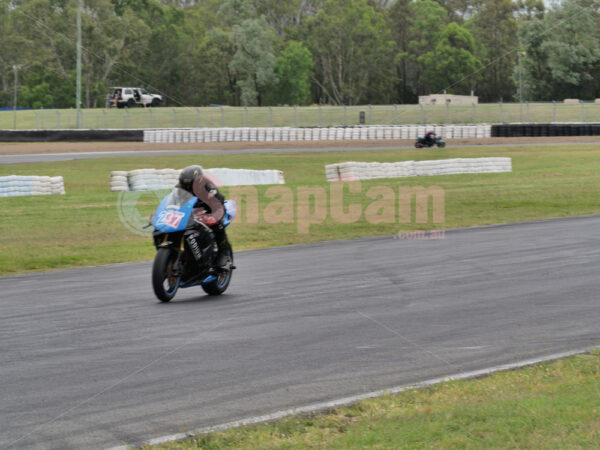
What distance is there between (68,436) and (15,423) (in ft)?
1.45

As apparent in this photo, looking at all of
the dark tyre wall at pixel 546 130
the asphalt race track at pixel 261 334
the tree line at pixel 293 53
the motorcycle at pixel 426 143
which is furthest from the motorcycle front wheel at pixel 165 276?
the tree line at pixel 293 53

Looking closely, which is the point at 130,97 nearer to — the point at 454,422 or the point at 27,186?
the point at 27,186

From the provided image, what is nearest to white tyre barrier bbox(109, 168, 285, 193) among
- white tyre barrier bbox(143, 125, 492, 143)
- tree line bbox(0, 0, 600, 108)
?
white tyre barrier bbox(143, 125, 492, 143)

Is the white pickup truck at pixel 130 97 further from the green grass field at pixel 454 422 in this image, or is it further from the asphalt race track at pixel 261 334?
the green grass field at pixel 454 422

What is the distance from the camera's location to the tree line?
8712 cm

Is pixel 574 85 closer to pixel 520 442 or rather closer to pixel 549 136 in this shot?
pixel 549 136

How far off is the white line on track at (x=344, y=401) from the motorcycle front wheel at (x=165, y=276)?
390 centimetres

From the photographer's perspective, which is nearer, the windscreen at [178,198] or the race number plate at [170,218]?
the race number plate at [170,218]

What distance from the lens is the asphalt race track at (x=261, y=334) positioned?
18.5 feet

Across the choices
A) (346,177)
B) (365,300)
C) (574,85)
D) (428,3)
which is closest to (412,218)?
(346,177)

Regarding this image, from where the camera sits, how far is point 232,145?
50781 mm

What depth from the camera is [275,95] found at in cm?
9262

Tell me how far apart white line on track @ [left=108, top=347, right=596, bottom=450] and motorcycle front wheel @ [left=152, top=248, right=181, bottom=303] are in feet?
12.8

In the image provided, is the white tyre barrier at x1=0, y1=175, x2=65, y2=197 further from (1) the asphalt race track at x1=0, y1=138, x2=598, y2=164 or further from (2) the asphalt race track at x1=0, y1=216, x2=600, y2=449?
(1) the asphalt race track at x1=0, y1=138, x2=598, y2=164
